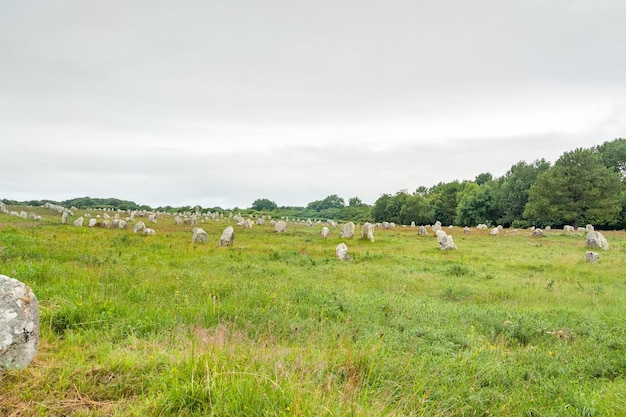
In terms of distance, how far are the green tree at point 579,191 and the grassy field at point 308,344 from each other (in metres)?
40.6

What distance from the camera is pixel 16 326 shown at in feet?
13.5

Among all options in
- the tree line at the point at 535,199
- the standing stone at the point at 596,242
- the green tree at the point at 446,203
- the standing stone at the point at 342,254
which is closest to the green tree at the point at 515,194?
the tree line at the point at 535,199

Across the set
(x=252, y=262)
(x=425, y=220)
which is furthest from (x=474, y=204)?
(x=252, y=262)

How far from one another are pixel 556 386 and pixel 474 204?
74.2 metres

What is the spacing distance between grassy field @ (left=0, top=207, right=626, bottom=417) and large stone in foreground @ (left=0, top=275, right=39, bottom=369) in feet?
0.71

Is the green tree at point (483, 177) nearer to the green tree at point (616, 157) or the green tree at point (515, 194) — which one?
the green tree at point (515, 194)

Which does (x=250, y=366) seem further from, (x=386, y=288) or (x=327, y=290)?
(x=386, y=288)

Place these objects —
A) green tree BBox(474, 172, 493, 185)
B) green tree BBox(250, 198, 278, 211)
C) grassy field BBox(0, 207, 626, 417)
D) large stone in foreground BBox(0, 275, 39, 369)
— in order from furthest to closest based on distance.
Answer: green tree BBox(250, 198, 278, 211) → green tree BBox(474, 172, 493, 185) → large stone in foreground BBox(0, 275, 39, 369) → grassy field BBox(0, 207, 626, 417)

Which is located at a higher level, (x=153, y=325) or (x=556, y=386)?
(x=153, y=325)

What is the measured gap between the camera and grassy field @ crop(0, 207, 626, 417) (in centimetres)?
363

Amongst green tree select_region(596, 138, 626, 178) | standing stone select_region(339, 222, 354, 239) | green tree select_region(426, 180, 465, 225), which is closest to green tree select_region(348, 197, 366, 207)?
green tree select_region(426, 180, 465, 225)

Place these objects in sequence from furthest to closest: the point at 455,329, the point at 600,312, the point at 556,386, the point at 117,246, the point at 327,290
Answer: the point at 117,246 → the point at 327,290 → the point at 600,312 → the point at 455,329 → the point at 556,386

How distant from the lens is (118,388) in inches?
154

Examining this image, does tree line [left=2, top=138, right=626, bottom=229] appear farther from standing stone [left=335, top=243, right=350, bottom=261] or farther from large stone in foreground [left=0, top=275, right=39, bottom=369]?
large stone in foreground [left=0, top=275, right=39, bottom=369]
